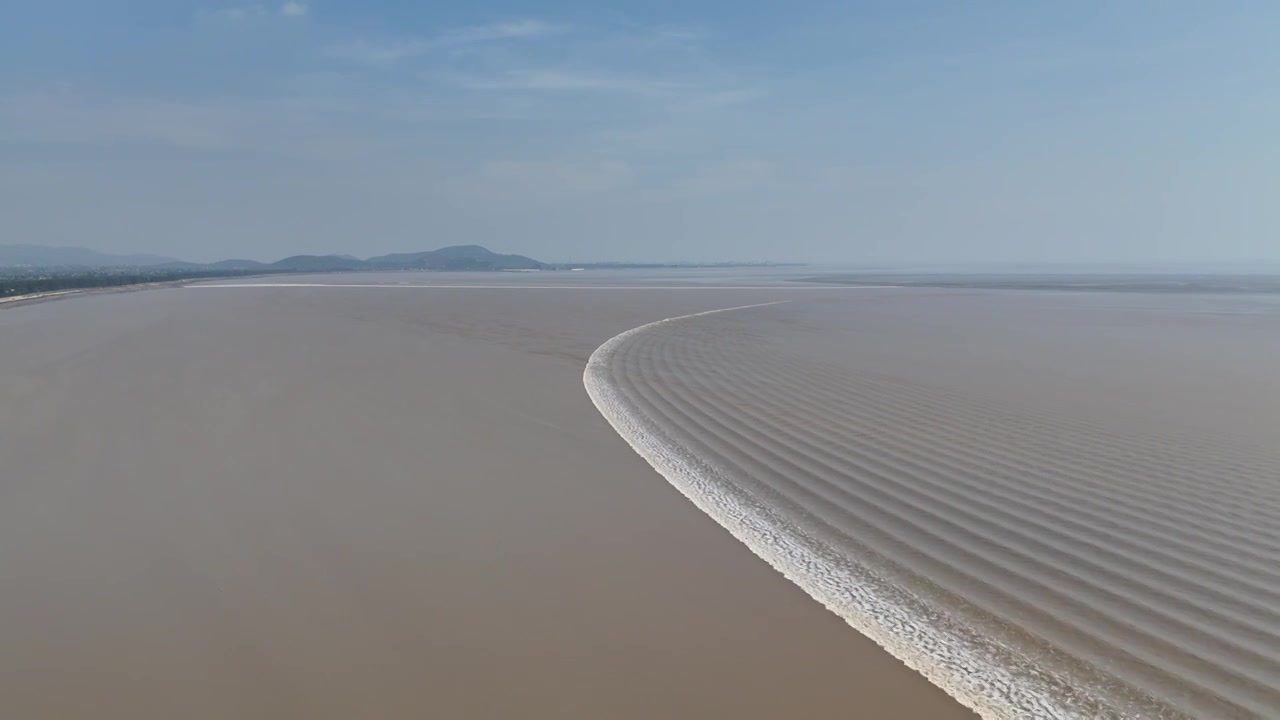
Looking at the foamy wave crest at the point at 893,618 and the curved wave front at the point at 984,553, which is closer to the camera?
the foamy wave crest at the point at 893,618

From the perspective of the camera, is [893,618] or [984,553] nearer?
[893,618]

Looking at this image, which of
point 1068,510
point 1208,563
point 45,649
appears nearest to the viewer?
point 45,649

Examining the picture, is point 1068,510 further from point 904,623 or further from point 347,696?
point 347,696

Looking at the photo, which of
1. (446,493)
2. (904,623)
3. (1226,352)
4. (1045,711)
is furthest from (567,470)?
(1226,352)

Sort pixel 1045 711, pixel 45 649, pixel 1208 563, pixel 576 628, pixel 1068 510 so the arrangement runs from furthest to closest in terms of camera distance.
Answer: pixel 1068 510, pixel 1208 563, pixel 576 628, pixel 45 649, pixel 1045 711

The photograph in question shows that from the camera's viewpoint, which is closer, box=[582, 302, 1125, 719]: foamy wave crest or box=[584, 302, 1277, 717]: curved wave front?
box=[582, 302, 1125, 719]: foamy wave crest

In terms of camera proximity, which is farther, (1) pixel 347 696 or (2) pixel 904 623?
(2) pixel 904 623

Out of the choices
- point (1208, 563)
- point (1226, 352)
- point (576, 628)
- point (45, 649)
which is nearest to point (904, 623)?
point (576, 628)
